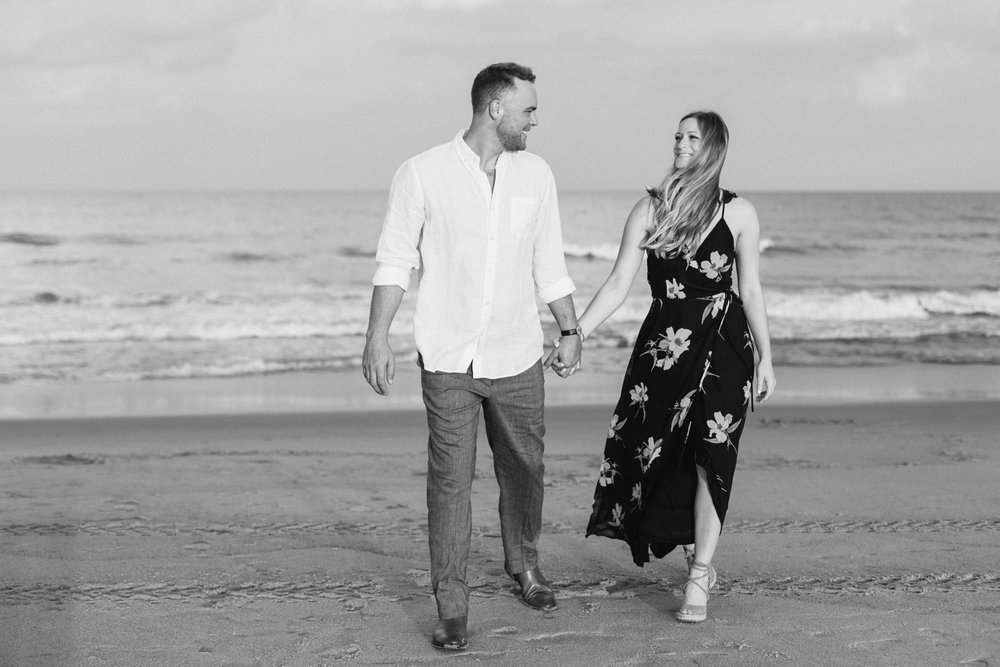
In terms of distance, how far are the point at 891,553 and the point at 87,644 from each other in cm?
318

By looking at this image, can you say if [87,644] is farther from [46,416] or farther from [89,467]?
[46,416]

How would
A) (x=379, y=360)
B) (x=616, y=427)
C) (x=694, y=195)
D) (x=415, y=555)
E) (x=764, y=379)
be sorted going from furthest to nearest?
(x=415, y=555)
(x=616, y=427)
(x=764, y=379)
(x=694, y=195)
(x=379, y=360)

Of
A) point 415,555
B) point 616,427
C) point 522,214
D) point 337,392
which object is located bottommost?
point 337,392

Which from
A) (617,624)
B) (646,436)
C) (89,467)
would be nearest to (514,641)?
(617,624)

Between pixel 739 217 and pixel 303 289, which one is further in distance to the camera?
pixel 303 289

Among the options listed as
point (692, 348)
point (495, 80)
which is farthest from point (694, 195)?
point (495, 80)

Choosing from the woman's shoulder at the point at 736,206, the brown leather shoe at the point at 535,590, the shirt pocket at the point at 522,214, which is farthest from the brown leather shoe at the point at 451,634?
the woman's shoulder at the point at 736,206

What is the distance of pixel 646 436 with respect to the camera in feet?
12.5

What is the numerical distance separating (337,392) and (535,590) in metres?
6.49

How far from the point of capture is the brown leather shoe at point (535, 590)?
381 centimetres

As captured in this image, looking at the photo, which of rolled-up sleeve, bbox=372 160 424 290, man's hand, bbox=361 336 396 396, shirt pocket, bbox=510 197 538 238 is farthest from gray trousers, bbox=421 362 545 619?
shirt pocket, bbox=510 197 538 238

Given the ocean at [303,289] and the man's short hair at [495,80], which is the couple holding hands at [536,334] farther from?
the ocean at [303,289]

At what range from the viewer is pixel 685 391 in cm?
372

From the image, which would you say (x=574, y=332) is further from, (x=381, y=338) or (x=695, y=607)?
(x=695, y=607)
